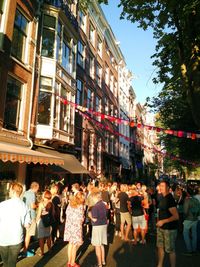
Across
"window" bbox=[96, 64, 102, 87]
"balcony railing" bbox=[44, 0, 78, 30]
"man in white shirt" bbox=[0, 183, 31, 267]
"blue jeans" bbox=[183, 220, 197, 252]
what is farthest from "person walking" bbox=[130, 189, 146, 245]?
"window" bbox=[96, 64, 102, 87]

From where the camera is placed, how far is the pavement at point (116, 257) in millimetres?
7031

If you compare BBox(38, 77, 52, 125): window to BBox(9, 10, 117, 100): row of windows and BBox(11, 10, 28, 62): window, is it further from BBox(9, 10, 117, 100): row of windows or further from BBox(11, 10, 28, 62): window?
BBox(11, 10, 28, 62): window

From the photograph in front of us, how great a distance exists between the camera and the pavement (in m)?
7.03

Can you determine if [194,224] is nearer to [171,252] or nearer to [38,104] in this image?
[171,252]

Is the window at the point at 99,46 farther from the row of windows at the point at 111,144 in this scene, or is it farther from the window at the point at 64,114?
the window at the point at 64,114

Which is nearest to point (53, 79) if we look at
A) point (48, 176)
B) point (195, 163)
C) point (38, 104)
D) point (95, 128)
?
point (38, 104)

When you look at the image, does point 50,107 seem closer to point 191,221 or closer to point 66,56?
point 66,56

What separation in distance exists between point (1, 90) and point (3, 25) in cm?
277

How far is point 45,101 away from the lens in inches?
586

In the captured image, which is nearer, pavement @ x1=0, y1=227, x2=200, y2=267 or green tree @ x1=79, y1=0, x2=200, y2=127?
pavement @ x1=0, y1=227, x2=200, y2=267

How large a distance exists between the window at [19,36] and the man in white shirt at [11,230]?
9515mm

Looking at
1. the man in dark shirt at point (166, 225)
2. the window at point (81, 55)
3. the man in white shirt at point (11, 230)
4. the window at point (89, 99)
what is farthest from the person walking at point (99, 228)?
the window at point (89, 99)

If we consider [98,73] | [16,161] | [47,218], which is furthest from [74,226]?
[98,73]

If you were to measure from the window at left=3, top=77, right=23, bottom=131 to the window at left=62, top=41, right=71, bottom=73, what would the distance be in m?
4.29
